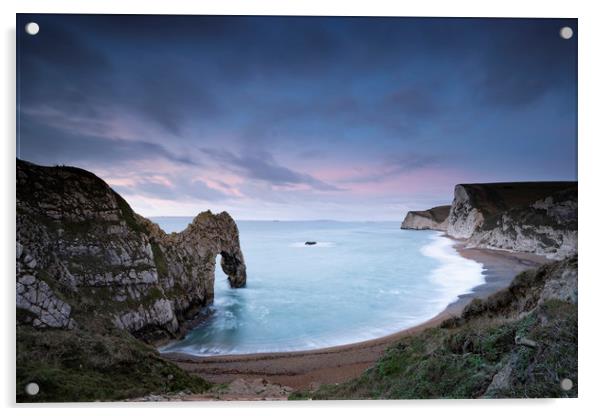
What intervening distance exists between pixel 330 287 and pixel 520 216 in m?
3.65

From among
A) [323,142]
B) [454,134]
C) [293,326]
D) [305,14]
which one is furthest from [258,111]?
[293,326]

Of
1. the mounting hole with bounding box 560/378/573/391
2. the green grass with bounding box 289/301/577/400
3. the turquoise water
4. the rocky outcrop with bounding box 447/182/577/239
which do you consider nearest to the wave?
the turquoise water

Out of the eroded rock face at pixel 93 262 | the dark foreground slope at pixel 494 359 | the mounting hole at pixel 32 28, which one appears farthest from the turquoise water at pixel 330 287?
the mounting hole at pixel 32 28

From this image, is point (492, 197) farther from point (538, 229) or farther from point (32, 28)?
point (32, 28)

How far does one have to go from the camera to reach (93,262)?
14.6 feet

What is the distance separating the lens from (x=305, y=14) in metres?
3.67

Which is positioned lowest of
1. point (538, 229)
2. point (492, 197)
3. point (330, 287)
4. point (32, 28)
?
point (330, 287)

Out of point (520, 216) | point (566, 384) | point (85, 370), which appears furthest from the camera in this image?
point (520, 216)

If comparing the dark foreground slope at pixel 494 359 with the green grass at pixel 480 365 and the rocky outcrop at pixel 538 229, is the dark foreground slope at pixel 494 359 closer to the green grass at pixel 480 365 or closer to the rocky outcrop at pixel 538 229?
the green grass at pixel 480 365

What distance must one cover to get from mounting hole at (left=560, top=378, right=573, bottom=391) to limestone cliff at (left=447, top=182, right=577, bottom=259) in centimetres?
166

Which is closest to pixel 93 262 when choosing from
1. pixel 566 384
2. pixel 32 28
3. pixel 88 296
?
pixel 88 296

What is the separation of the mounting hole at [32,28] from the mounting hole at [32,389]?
453cm

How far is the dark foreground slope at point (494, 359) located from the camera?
9.21 feet
